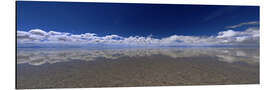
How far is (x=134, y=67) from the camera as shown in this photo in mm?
2201

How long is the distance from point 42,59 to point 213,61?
10.8ft

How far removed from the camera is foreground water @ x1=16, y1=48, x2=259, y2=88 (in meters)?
1.98

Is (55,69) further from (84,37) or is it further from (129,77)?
(129,77)

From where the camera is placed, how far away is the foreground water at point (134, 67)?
1976mm

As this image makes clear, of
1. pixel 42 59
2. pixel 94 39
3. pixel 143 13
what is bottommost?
pixel 42 59

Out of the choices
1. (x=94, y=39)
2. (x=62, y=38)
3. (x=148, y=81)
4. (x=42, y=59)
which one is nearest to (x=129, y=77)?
(x=148, y=81)

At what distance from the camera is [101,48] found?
2.31 meters

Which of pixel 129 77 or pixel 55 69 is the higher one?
pixel 55 69
